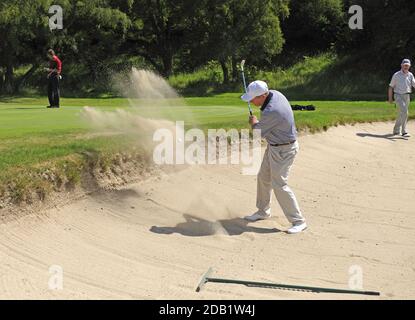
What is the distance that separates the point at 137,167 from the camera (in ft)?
36.7

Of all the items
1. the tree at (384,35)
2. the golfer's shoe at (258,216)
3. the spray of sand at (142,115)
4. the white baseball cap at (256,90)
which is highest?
the tree at (384,35)

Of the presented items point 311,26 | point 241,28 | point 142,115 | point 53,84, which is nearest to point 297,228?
point 142,115

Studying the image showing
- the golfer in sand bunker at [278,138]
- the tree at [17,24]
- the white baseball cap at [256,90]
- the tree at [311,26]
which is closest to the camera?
the white baseball cap at [256,90]

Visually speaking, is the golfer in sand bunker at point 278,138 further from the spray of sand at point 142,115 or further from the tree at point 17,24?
the tree at point 17,24

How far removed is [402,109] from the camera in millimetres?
18484

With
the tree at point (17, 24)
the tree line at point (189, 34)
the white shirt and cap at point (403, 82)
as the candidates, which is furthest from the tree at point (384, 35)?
the white shirt and cap at point (403, 82)

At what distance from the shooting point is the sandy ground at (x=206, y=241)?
720 centimetres

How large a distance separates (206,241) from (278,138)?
178 centimetres

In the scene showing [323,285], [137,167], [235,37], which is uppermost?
[235,37]

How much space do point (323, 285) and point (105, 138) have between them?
5.71 metres
